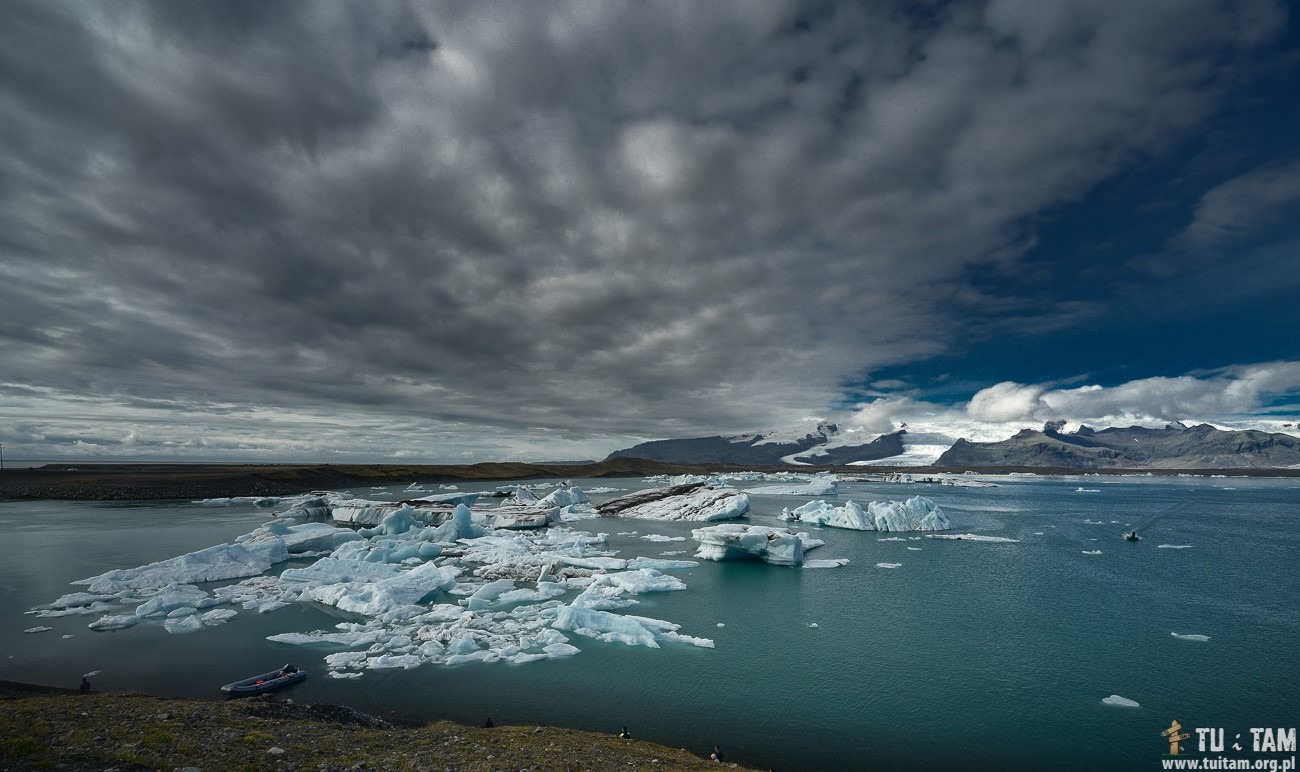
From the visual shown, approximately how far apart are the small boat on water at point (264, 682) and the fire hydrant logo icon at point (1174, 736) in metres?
20.7

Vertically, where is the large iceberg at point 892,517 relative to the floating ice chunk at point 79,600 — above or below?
above

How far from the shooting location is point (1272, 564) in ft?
98.5

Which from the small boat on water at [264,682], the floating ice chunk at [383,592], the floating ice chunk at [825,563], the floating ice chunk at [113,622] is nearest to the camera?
the small boat on water at [264,682]

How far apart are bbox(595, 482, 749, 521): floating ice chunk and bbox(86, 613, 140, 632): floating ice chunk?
39937mm

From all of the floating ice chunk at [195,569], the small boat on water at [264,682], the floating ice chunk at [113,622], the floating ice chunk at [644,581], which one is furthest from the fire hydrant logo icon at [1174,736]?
the floating ice chunk at [195,569]

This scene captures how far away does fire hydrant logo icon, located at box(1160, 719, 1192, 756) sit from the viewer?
Result: 11.9m

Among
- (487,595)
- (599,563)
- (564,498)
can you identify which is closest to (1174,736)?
(487,595)

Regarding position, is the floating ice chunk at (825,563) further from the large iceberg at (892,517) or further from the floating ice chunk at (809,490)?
the floating ice chunk at (809,490)

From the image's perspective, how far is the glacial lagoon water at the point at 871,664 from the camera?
1259 centimetres

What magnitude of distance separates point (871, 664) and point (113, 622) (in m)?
26.0

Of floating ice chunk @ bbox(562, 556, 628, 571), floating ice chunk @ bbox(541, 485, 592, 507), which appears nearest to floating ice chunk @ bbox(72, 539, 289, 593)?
floating ice chunk @ bbox(562, 556, 628, 571)

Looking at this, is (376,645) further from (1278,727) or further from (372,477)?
(372,477)

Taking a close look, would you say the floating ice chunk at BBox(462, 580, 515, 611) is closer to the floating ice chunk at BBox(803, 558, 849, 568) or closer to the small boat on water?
the small boat on water

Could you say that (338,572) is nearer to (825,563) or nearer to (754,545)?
(754,545)
